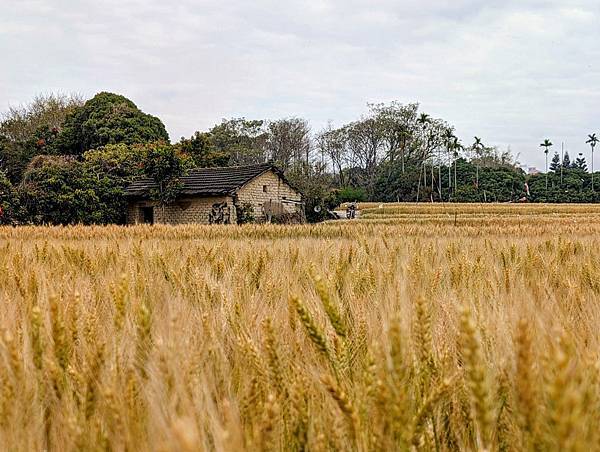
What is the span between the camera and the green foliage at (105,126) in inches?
1543

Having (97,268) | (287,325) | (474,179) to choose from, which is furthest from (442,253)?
(474,179)

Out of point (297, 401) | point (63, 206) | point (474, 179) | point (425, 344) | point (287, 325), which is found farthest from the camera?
point (474, 179)

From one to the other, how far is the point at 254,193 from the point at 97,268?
2717cm

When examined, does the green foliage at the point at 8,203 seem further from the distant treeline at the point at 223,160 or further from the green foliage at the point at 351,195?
the green foliage at the point at 351,195

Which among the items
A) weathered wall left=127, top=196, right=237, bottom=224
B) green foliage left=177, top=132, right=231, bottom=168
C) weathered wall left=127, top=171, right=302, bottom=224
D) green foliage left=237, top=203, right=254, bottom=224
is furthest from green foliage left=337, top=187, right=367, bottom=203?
weathered wall left=127, top=196, right=237, bottom=224

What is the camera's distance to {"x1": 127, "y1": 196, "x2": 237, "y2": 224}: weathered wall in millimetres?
28438

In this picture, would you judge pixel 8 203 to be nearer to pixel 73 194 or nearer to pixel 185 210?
pixel 73 194

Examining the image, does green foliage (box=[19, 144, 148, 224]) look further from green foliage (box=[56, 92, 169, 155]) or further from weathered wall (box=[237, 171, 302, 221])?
green foliage (box=[56, 92, 169, 155])

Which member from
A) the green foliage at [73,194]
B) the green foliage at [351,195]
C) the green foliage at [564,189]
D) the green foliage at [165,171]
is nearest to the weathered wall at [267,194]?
the green foliage at [165,171]

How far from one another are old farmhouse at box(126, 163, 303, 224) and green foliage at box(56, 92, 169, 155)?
8973 mm

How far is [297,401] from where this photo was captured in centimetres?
94

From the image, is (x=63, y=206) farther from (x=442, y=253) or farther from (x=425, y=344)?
(x=425, y=344)

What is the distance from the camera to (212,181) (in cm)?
2962

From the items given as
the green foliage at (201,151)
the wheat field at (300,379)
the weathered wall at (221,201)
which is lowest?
the wheat field at (300,379)
